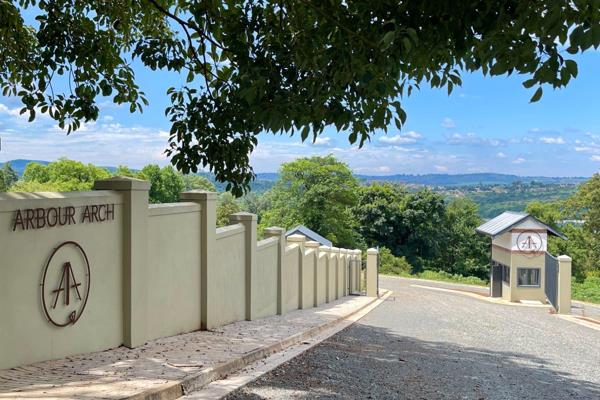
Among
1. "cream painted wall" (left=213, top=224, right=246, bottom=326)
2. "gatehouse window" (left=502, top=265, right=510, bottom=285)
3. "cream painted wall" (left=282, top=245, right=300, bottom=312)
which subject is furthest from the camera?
"gatehouse window" (left=502, top=265, right=510, bottom=285)

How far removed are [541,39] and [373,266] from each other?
22821 millimetres

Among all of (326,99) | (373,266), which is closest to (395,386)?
(326,99)

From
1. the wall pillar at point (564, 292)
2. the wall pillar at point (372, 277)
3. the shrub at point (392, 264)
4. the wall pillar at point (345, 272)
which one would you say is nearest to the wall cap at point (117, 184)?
the wall pillar at point (345, 272)

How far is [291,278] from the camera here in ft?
47.9

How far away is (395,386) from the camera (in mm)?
6629

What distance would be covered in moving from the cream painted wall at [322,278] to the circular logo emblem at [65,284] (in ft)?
40.5

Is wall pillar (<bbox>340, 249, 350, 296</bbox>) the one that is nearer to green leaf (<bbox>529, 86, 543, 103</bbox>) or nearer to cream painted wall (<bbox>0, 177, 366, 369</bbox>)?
cream painted wall (<bbox>0, 177, 366, 369</bbox>)

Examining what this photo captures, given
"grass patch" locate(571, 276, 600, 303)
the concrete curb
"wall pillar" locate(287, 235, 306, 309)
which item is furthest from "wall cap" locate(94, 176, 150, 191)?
"grass patch" locate(571, 276, 600, 303)

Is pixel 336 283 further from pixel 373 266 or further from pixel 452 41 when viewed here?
pixel 452 41

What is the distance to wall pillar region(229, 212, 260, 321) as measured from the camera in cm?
1065

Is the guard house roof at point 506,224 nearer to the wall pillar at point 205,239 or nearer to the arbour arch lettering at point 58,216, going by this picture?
the wall pillar at point 205,239

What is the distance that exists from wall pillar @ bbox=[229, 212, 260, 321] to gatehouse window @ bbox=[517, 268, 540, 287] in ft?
62.1

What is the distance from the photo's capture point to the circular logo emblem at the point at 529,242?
2634 cm

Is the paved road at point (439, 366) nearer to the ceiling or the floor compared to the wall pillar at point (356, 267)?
nearer to the ceiling
